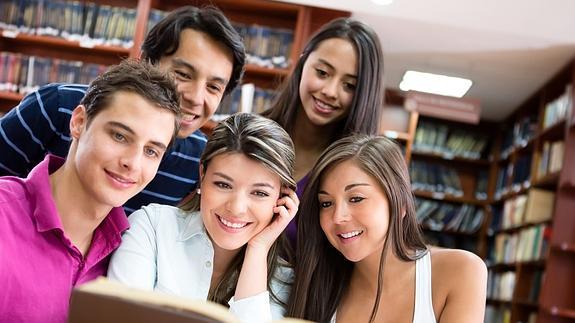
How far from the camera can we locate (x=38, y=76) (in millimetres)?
4855

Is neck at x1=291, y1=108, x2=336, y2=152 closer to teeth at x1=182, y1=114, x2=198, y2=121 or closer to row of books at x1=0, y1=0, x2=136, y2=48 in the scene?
teeth at x1=182, y1=114, x2=198, y2=121

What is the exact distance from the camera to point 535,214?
5422mm

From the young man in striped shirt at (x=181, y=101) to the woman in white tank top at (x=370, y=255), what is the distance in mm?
441

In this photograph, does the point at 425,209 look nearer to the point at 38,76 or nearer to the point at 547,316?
the point at 547,316

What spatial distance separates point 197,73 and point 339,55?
1.62ft

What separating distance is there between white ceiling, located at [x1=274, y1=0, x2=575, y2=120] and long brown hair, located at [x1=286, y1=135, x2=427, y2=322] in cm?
314

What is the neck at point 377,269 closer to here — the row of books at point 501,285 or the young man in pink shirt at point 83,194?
the young man in pink shirt at point 83,194

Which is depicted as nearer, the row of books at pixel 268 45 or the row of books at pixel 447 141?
the row of books at pixel 268 45

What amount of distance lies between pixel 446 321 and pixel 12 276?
3.36ft

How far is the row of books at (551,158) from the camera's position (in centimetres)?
516

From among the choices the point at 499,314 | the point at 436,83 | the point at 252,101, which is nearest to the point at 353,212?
the point at 252,101

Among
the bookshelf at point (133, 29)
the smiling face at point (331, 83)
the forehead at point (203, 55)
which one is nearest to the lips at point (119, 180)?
the forehead at point (203, 55)

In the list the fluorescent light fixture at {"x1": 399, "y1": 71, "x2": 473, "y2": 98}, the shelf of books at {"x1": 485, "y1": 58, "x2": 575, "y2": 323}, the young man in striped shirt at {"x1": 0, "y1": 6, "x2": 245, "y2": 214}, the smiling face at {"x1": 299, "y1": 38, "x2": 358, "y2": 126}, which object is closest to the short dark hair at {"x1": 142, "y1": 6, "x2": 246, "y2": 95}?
the young man in striped shirt at {"x1": 0, "y1": 6, "x2": 245, "y2": 214}

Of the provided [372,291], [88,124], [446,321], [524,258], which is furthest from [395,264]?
[524,258]
